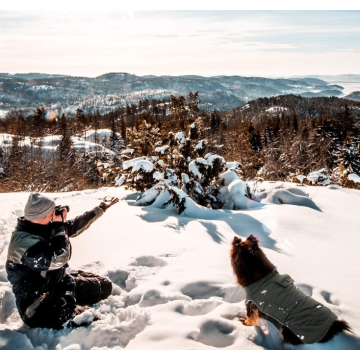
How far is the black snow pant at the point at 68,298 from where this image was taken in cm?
245

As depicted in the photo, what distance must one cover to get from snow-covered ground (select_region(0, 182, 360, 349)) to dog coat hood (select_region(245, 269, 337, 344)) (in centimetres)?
13

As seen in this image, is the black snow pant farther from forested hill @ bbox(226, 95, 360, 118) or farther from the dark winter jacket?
forested hill @ bbox(226, 95, 360, 118)

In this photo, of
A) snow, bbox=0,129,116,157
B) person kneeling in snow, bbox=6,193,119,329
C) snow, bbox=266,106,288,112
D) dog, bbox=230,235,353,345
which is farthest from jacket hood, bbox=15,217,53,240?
snow, bbox=266,106,288,112

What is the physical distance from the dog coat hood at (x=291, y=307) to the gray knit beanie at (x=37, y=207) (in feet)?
6.51

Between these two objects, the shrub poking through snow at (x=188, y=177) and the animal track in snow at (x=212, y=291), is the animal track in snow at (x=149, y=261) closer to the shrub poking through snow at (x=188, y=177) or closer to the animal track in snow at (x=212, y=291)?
the animal track in snow at (x=212, y=291)

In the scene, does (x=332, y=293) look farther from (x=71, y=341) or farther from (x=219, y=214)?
(x=219, y=214)

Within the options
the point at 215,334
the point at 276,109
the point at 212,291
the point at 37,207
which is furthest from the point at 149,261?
the point at 276,109

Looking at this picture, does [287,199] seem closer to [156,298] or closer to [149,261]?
[149,261]

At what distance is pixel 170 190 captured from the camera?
716cm

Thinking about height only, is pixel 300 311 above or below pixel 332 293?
above

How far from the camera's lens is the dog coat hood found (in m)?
2.06

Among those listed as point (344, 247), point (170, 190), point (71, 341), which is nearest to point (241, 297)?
point (71, 341)

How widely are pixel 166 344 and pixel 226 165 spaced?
7366 millimetres

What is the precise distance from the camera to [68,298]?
2609mm
